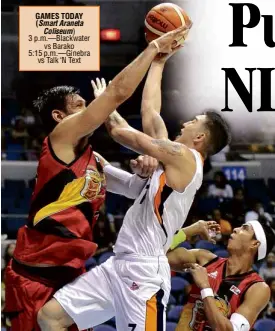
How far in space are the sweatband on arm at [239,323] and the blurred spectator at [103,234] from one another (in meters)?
1.87

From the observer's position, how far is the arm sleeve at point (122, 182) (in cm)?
524

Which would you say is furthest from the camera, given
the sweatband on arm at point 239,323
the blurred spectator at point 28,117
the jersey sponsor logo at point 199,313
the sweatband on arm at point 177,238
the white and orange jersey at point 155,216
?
the blurred spectator at point 28,117

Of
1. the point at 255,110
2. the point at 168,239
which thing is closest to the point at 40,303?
the point at 168,239

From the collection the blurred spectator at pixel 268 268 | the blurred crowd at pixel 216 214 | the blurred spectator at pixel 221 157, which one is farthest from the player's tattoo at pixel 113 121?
the blurred spectator at pixel 268 268

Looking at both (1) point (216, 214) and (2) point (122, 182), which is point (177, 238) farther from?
(1) point (216, 214)

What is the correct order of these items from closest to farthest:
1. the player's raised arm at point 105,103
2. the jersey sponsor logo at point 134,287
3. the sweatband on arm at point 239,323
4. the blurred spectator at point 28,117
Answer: the player's raised arm at point 105,103 → the jersey sponsor logo at point 134,287 → the sweatband on arm at point 239,323 → the blurred spectator at point 28,117

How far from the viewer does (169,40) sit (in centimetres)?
494

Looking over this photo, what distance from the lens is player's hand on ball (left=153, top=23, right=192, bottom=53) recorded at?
16.0 ft

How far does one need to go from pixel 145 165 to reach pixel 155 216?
289 mm

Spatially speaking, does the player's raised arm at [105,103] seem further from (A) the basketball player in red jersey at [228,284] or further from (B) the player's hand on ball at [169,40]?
(A) the basketball player in red jersey at [228,284]

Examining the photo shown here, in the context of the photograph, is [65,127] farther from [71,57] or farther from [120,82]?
[71,57]

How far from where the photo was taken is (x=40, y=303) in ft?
15.8

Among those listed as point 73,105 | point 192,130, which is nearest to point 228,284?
point 192,130

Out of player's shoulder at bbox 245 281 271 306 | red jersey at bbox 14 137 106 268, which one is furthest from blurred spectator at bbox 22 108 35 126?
player's shoulder at bbox 245 281 271 306
